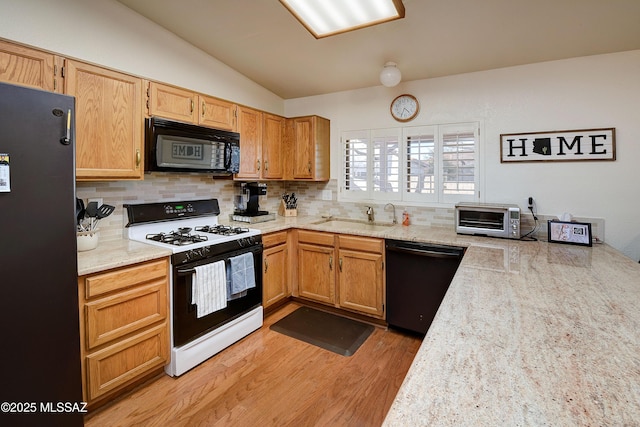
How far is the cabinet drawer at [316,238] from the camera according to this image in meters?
3.04

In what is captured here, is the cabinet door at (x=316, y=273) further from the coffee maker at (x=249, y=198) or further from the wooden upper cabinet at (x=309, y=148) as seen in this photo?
the wooden upper cabinet at (x=309, y=148)

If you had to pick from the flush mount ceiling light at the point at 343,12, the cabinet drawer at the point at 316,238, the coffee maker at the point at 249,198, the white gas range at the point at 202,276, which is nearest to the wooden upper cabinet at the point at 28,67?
the white gas range at the point at 202,276

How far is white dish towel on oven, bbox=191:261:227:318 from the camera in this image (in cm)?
218

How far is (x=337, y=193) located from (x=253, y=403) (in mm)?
2302

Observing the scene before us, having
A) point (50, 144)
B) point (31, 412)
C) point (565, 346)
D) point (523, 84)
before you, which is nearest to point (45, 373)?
point (31, 412)

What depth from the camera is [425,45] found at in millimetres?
2496

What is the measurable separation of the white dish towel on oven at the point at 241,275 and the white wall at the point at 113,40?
1.58m

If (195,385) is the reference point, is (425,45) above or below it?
above

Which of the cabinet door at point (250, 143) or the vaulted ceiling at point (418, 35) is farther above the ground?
the vaulted ceiling at point (418, 35)

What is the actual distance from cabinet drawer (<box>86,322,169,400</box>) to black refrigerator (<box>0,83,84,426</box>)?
281 millimetres

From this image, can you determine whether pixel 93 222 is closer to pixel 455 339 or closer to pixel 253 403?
pixel 253 403

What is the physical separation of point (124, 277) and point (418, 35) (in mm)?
2579

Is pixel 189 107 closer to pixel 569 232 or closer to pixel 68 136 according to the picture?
pixel 68 136

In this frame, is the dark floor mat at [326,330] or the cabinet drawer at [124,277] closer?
the cabinet drawer at [124,277]
